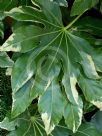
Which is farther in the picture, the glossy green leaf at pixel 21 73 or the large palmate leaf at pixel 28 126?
the large palmate leaf at pixel 28 126

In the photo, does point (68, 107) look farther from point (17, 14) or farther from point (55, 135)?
point (17, 14)

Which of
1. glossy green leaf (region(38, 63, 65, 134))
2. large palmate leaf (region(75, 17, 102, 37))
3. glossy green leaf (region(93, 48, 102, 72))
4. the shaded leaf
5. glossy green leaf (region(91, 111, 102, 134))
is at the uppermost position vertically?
large palmate leaf (region(75, 17, 102, 37))

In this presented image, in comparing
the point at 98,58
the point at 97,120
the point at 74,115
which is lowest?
the point at 97,120

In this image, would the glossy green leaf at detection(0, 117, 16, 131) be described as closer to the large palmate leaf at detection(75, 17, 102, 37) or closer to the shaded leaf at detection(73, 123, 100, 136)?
the shaded leaf at detection(73, 123, 100, 136)

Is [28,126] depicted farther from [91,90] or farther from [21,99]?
[91,90]

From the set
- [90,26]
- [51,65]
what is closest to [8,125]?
[51,65]

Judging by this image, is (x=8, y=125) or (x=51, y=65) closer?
(x=51, y=65)

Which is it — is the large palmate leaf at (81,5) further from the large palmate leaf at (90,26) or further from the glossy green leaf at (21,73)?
the glossy green leaf at (21,73)

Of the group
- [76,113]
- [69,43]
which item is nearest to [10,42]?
[69,43]

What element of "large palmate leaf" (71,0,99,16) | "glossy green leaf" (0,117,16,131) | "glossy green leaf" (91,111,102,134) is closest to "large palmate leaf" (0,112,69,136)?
"glossy green leaf" (0,117,16,131)

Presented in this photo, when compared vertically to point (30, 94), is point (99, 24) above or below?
above

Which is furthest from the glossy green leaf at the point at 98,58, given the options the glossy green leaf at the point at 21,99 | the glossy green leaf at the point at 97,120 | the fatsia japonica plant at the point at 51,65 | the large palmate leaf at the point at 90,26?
the glossy green leaf at the point at 97,120
